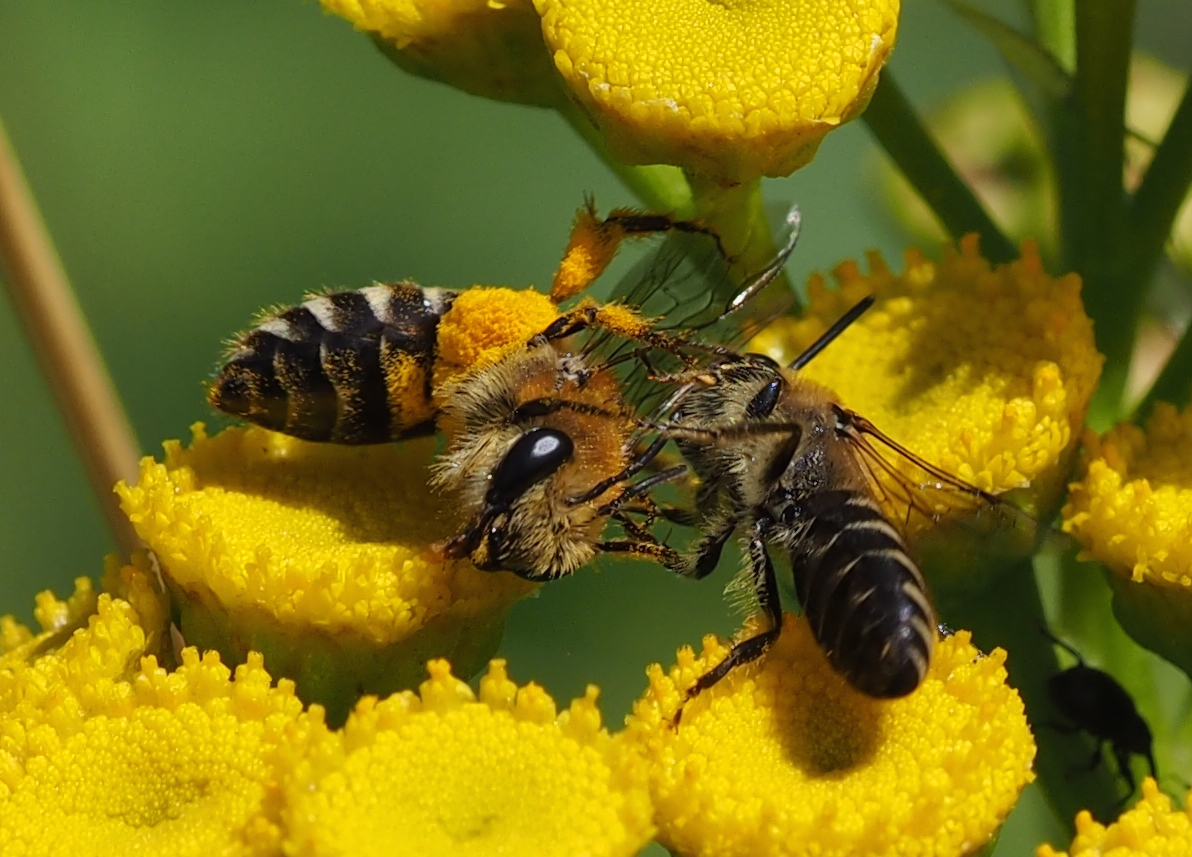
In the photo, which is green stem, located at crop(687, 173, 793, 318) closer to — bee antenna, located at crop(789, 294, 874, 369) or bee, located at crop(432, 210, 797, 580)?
bee antenna, located at crop(789, 294, 874, 369)

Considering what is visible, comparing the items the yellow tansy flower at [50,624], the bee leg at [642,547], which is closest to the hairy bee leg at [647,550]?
the bee leg at [642,547]

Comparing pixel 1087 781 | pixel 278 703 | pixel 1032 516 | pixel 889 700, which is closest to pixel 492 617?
pixel 278 703

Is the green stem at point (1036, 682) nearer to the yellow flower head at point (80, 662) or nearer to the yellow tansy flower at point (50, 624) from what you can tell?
the yellow flower head at point (80, 662)

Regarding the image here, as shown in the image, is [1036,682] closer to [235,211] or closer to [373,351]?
[373,351]

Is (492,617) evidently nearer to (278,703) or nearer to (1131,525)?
(278,703)

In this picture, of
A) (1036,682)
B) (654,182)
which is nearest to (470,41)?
(654,182)

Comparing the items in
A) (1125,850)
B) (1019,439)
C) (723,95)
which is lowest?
(1125,850)
